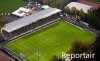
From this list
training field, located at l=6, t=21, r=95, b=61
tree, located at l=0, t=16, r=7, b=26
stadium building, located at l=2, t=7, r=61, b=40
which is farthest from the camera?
tree, located at l=0, t=16, r=7, b=26

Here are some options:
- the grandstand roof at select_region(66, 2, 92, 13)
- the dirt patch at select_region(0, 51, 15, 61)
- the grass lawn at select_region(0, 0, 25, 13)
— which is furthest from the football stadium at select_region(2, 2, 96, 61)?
the grandstand roof at select_region(66, 2, 92, 13)

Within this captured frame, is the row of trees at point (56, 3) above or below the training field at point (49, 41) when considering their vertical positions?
above

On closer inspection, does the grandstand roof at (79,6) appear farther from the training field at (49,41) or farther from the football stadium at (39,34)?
the training field at (49,41)

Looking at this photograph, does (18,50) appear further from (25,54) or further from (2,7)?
(2,7)

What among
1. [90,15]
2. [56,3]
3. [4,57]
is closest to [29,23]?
[4,57]

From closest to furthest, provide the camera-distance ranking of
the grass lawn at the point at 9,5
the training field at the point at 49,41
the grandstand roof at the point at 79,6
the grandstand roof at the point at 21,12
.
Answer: the training field at the point at 49,41 → the grandstand roof at the point at 21,12 → the grandstand roof at the point at 79,6 → the grass lawn at the point at 9,5

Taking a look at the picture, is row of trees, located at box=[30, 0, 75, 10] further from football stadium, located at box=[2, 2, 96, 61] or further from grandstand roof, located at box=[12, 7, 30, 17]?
grandstand roof, located at box=[12, 7, 30, 17]

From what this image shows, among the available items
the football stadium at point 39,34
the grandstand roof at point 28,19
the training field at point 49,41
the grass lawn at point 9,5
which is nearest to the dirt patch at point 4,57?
the football stadium at point 39,34
